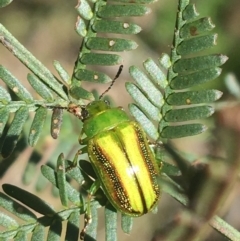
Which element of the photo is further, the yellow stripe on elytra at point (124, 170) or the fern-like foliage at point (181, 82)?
the yellow stripe on elytra at point (124, 170)

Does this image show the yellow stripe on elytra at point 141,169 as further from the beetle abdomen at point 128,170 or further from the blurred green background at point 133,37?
the blurred green background at point 133,37

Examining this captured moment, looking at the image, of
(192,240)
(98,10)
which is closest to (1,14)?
(98,10)

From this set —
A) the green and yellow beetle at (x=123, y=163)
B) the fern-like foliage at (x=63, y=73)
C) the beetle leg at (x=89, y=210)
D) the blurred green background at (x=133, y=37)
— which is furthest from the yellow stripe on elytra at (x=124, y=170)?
the blurred green background at (x=133, y=37)

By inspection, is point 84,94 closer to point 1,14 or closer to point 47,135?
point 47,135

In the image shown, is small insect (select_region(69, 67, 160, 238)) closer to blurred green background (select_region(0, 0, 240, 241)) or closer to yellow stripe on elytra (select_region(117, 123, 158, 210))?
yellow stripe on elytra (select_region(117, 123, 158, 210))

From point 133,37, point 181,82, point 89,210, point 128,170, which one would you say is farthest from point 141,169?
point 133,37

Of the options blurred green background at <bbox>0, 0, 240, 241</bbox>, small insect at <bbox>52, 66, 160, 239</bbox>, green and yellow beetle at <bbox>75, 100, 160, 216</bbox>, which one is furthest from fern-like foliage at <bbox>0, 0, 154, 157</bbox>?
blurred green background at <bbox>0, 0, 240, 241</bbox>

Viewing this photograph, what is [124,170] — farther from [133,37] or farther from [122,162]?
[133,37]
